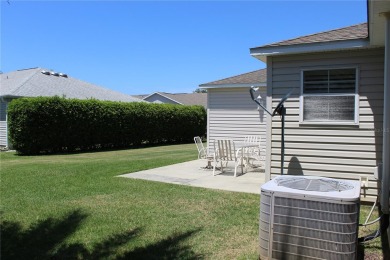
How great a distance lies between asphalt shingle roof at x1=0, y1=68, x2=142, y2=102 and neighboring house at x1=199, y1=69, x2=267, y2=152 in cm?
987

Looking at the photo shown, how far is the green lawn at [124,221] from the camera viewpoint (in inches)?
159

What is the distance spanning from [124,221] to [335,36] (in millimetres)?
4936

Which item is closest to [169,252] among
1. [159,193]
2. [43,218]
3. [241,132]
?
[43,218]

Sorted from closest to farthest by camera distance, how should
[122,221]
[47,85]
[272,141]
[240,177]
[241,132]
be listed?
[122,221]
[272,141]
[240,177]
[241,132]
[47,85]

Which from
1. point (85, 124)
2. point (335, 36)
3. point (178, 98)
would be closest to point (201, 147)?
point (335, 36)

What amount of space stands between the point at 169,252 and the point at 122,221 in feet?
4.31

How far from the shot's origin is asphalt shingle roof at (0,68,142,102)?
1895cm

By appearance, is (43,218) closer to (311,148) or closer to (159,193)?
(159,193)

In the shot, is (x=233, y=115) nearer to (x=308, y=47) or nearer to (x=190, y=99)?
(x=308, y=47)

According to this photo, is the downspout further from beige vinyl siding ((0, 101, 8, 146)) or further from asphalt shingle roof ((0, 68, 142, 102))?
beige vinyl siding ((0, 101, 8, 146))

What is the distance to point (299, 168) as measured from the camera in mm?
6848

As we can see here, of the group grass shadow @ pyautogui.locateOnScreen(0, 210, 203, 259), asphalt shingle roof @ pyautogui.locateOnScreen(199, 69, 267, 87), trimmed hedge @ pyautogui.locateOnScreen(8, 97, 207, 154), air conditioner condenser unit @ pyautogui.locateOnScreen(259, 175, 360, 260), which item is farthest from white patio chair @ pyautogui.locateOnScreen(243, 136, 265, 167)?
trimmed hedge @ pyautogui.locateOnScreen(8, 97, 207, 154)

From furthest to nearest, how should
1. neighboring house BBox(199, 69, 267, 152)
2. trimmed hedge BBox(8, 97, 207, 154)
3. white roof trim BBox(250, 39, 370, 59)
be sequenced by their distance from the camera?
trimmed hedge BBox(8, 97, 207, 154), neighboring house BBox(199, 69, 267, 152), white roof trim BBox(250, 39, 370, 59)

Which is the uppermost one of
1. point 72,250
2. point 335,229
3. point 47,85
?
point 47,85
